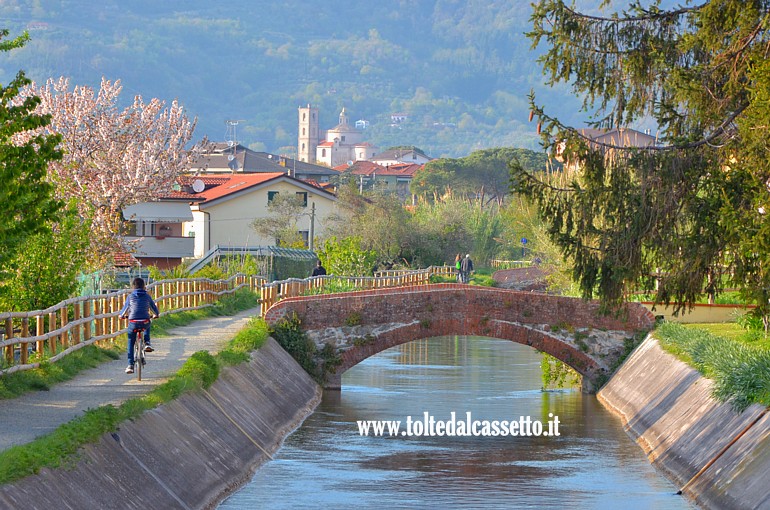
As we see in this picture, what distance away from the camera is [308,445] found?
26.7m

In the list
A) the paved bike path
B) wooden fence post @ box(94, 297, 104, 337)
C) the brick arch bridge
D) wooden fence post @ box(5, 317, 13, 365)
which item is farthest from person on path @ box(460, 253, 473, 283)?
wooden fence post @ box(5, 317, 13, 365)

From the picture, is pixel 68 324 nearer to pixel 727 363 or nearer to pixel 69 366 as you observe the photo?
pixel 69 366

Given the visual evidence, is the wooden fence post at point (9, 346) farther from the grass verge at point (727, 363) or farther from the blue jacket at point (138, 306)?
the grass verge at point (727, 363)

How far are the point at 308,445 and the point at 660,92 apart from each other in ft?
30.6

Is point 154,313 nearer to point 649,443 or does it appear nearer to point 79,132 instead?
point 649,443

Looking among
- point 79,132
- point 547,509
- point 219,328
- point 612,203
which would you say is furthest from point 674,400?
point 79,132

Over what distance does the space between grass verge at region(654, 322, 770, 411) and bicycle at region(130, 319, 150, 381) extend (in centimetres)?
953

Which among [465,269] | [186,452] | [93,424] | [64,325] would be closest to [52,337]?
[64,325]

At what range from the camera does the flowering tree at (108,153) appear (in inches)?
2067

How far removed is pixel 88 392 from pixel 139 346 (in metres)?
2.21

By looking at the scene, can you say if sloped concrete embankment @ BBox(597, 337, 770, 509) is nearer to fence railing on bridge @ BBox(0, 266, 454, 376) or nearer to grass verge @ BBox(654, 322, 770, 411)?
grass verge @ BBox(654, 322, 770, 411)

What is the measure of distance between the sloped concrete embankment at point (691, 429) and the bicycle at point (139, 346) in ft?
29.3

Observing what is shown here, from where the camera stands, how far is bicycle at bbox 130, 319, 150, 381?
2268 cm

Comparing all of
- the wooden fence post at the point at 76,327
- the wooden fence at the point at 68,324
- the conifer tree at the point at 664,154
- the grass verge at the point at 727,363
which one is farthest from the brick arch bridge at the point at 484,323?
the wooden fence post at the point at 76,327
